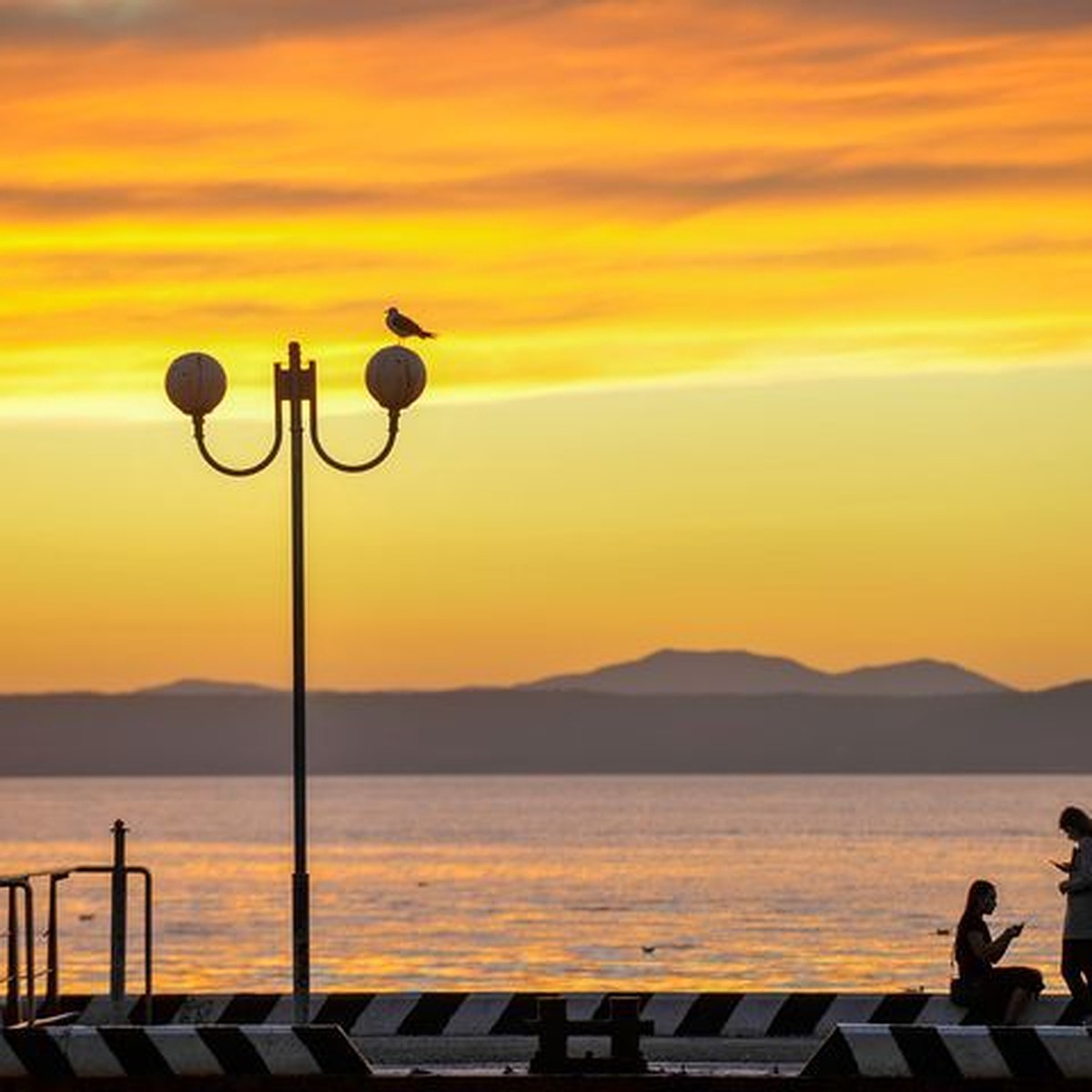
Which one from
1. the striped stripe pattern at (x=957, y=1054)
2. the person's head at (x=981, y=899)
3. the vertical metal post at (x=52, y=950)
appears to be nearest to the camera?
the striped stripe pattern at (x=957, y=1054)

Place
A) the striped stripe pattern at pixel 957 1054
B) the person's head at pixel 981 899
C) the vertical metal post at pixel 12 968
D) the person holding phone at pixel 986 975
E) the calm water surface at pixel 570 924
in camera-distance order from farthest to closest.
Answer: the calm water surface at pixel 570 924 < the person's head at pixel 981 899 < the person holding phone at pixel 986 975 < the vertical metal post at pixel 12 968 < the striped stripe pattern at pixel 957 1054

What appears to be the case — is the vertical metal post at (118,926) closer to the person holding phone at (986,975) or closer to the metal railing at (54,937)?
the metal railing at (54,937)

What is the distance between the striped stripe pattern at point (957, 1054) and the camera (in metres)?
21.9

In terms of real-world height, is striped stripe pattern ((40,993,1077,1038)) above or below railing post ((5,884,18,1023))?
below

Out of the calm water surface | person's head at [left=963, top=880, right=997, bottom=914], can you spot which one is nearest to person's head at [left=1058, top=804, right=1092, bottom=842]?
person's head at [left=963, top=880, right=997, bottom=914]

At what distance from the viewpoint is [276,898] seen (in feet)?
507

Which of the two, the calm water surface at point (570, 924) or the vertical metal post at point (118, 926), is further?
the calm water surface at point (570, 924)

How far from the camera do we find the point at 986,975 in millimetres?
27109

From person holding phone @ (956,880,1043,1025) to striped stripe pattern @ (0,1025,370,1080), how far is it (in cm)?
672

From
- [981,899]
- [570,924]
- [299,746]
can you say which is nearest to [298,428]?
[299,746]

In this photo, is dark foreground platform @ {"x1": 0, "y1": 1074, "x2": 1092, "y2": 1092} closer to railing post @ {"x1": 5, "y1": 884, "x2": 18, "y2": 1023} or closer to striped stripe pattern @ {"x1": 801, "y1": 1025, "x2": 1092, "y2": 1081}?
striped stripe pattern @ {"x1": 801, "y1": 1025, "x2": 1092, "y2": 1081}

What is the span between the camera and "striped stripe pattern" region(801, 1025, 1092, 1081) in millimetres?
21906

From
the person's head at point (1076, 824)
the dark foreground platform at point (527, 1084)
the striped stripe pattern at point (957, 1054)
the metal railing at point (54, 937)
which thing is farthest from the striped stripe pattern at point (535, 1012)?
the striped stripe pattern at point (957, 1054)

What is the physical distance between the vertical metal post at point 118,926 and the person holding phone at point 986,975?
21.3 feet
